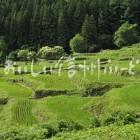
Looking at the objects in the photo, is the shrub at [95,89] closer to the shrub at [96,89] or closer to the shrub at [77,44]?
the shrub at [96,89]

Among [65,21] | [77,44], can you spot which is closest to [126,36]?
[77,44]

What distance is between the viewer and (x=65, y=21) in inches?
3994

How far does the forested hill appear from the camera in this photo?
327 feet

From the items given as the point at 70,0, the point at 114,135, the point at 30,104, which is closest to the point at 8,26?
the point at 70,0

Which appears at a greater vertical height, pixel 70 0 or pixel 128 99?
pixel 70 0

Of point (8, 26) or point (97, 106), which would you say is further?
point (8, 26)

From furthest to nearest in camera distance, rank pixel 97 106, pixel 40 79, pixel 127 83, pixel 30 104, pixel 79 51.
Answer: pixel 79 51, pixel 40 79, pixel 127 83, pixel 30 104, pixel 97 106

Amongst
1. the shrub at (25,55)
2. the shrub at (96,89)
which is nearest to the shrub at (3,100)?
the shrub at (96,89)

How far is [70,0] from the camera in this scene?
110m

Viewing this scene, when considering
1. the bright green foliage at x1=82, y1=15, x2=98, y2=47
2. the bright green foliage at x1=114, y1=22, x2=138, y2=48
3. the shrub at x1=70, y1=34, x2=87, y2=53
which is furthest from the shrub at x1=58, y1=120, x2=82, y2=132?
the bright green foliage at x1=82, y1=15, x2=98, y2=47

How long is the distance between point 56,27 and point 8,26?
10894mm

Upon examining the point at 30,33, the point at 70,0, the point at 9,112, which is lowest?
the point at 9,112

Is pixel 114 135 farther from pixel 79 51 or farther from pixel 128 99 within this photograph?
pixel 79 51

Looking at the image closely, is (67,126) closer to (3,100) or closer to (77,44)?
(3,100)
